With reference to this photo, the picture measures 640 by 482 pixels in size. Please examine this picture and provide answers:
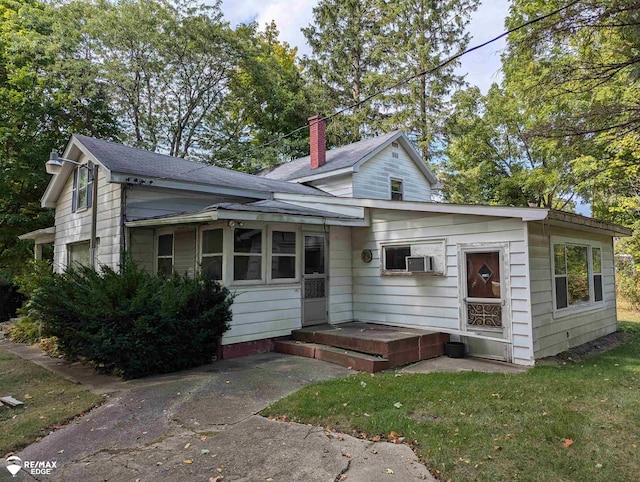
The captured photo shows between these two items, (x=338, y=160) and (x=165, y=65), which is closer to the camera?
(x=338, y=160)

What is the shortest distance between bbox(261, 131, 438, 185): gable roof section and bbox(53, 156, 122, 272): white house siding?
6.87m

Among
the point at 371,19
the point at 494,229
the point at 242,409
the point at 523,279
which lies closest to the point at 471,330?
the point at 523,279

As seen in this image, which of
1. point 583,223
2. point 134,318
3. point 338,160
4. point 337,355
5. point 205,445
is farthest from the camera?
point 338,160

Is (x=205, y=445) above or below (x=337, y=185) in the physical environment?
below

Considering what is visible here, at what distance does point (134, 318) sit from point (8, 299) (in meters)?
12.0

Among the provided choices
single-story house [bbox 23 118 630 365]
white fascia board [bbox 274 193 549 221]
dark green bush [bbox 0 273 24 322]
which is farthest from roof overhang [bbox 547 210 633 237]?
dark green bush [bbox 0 273 24 322]

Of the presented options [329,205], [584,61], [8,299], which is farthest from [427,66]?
[8,299]

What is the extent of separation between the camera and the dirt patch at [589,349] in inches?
268

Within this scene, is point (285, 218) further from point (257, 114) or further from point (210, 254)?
point (257, 114)

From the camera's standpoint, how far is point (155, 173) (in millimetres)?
8750

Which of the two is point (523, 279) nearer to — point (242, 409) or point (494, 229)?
point (494, 229)

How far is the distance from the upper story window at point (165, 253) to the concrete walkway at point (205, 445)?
327 centimetres

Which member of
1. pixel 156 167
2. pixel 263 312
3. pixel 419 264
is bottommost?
pixel 263 312

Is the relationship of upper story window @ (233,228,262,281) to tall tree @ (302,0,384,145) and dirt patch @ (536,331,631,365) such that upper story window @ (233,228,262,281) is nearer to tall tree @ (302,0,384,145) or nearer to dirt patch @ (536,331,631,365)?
dirt patch @ (536,331,631,365)
